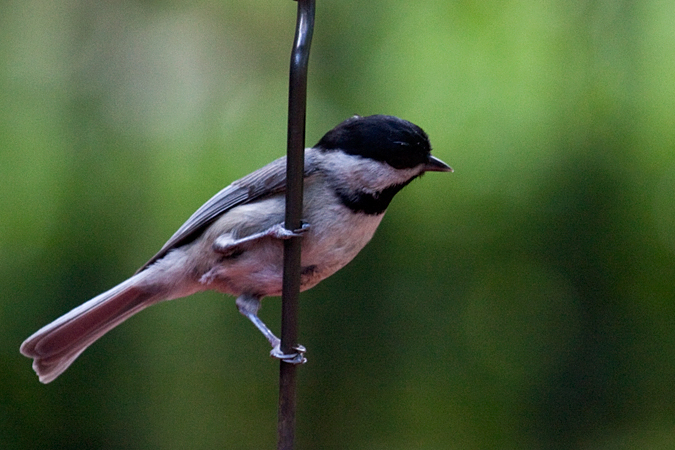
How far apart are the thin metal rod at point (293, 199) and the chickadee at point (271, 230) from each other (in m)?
0.24

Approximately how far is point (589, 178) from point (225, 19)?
1.71 meters

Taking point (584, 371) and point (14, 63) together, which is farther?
point (584, 371)

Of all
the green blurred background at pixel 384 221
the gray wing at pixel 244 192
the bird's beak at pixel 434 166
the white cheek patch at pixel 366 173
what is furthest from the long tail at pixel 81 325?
the green blurred background at pixel 384 221

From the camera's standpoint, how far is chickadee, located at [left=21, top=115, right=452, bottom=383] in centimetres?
151

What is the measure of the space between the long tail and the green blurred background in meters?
1.11

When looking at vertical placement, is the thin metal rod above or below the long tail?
above

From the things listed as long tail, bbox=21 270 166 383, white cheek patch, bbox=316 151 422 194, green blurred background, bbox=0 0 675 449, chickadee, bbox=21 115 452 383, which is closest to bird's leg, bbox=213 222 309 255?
chickadee, bbox=21 115 452 383

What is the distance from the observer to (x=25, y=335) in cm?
288

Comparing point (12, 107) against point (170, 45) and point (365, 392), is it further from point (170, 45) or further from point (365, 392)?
point (365, 392)

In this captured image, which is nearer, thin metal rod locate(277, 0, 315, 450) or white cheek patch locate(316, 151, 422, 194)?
thin metal rod locate(277, 0, 315, 450)

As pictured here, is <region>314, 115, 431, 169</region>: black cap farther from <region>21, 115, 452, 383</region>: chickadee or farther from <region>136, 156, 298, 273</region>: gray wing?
<region>136, 156, 298, 273</region>: gray wing

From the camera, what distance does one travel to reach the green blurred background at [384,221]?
292cm

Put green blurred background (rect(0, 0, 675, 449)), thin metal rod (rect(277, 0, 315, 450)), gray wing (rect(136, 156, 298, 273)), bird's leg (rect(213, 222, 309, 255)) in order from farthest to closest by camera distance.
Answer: green blurred background (rect(0, 0, 675, 449)) → gray wing (rect(136, 156, 298, 273)) → bird's leg (rect(213, 222, 309, 255)) → thin metal rod (rect(277, 0, 315, 450))

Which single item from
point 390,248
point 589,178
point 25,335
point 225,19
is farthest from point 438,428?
point 225,19
